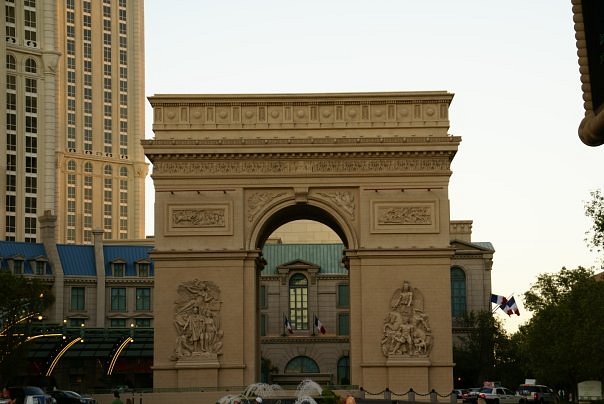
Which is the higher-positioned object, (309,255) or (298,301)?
(309,255)

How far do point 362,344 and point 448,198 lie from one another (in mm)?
8558

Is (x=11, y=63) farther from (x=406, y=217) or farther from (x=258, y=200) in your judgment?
(x=406, y=217)

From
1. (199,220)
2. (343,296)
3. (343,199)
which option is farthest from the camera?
(343,296)

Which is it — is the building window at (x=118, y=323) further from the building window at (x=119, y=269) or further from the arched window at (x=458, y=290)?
the arched window at (x=458, y=290)

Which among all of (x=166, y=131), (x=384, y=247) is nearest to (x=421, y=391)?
(x=384, y=247)

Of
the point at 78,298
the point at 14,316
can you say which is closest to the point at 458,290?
the point at 78,298

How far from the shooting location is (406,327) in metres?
55.3

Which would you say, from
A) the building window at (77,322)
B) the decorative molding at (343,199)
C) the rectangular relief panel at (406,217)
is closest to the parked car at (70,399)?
the decorative molding at (343,199)

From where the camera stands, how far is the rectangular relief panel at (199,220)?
56.9m

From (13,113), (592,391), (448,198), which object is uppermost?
(13,113)

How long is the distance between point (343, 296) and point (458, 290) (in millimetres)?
10353

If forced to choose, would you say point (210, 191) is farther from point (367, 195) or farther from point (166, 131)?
point (367, 195)

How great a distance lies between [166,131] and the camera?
189 feet

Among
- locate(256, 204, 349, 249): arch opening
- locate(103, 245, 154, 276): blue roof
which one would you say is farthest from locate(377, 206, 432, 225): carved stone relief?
locate(103, 245, 154, 276): blue roof
